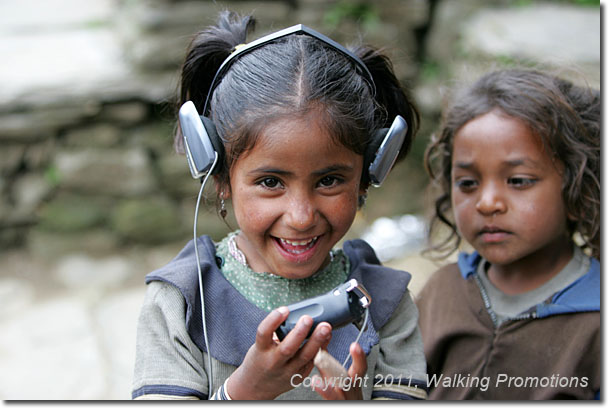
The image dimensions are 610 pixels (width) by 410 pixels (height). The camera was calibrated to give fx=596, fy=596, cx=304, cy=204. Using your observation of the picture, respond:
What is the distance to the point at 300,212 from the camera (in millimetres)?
1268

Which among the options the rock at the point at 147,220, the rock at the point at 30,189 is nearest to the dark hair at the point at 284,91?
the rock at the point at 147,220

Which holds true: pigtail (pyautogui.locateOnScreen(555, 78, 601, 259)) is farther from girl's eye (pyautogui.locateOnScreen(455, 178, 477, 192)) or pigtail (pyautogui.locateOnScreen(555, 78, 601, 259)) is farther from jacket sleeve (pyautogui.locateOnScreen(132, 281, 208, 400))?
jacket sleeve (pyautogui.locateOnScreen(132, 281, 208, 400))

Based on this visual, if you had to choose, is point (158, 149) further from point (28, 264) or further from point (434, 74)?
point (434, 74)

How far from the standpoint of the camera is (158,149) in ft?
15.0

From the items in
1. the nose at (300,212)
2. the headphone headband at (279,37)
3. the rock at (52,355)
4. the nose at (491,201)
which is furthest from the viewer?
the rock at (52,355)

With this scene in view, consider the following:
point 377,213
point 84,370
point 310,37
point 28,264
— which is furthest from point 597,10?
point 28,264

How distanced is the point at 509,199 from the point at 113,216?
3468 mm

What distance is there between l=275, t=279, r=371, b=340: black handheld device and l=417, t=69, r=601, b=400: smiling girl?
0.72 m

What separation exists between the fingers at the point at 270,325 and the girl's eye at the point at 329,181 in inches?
12.3

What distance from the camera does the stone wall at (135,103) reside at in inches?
170

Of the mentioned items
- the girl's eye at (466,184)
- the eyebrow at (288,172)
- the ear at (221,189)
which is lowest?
the girl's eye at (466,184)

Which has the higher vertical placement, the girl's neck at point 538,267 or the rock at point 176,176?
the girl's neck at point 538,267

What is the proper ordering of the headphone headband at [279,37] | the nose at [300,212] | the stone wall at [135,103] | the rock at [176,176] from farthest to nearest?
the rock at [176,176]
the stone wall at [135,103]
the headphone headband at [279,37]
the nose at [300,212]

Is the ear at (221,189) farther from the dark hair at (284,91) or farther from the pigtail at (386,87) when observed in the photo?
the pigtail at (386,87)
